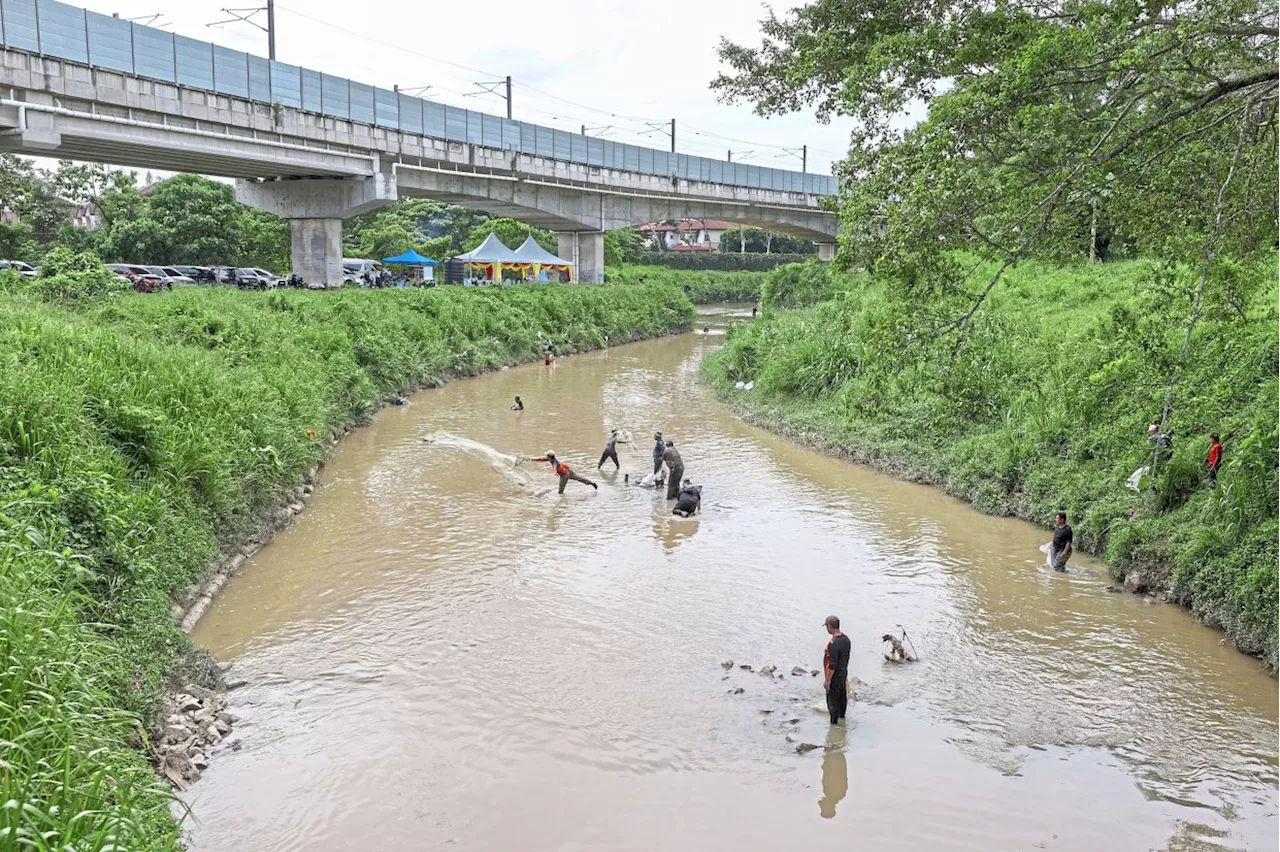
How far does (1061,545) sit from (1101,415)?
12.7 ft

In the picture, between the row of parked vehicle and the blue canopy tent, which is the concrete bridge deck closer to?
the row of parked vehicle

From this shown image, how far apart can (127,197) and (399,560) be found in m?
43.6

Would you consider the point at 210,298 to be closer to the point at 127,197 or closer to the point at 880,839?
the point at 880,839

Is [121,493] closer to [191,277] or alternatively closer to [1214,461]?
[1214,461]

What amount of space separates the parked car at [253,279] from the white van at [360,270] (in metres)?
3.91

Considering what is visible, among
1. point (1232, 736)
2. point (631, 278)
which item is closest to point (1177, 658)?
point (1232, 736)

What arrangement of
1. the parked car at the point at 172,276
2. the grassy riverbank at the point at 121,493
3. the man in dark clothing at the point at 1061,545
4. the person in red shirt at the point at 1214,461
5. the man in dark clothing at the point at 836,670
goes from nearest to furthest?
the grassy riverbank at the point at 121,493
the man in dark clothing at the point at 836,670
the person in red shirt at the point at 1214,461
the man in dark clothing at the point at 1061,545
the parked car at the point at 172,276

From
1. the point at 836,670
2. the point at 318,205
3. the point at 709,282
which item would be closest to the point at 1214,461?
the point at 836,670

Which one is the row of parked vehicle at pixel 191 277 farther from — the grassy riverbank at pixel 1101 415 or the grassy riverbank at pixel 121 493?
the grassy riverbank at pixel 1101 415

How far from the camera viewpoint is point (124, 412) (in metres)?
12.5

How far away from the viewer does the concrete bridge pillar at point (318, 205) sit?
38906 mm

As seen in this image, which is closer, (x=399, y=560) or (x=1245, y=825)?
(x=1245, y=825)

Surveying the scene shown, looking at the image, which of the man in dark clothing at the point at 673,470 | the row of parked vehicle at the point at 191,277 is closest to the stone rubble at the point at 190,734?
the man in dark clothing at the point at 673,470

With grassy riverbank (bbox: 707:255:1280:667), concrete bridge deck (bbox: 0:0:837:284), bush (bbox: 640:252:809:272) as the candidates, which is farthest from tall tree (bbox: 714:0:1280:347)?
bush (bbox: 640:252:809:272)
